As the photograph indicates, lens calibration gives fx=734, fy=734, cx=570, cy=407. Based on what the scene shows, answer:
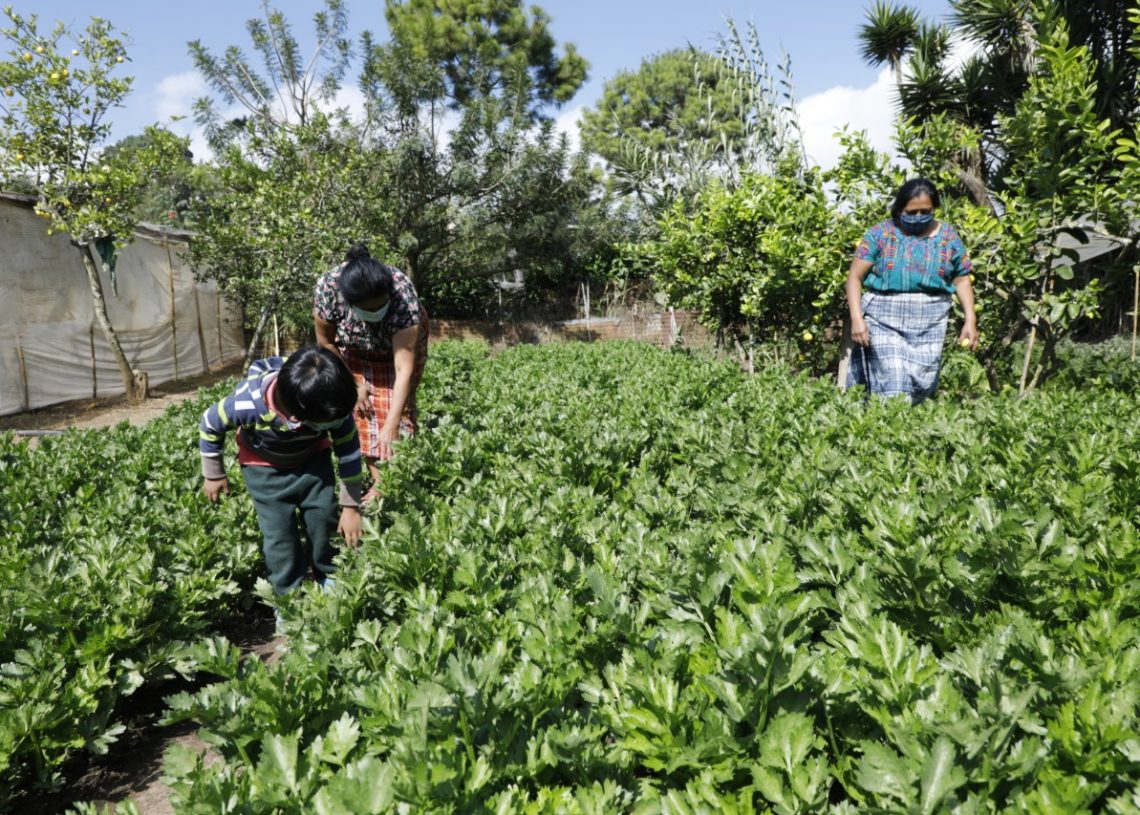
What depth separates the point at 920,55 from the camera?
13.0m

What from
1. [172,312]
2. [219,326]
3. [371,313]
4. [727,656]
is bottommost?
[727,656]

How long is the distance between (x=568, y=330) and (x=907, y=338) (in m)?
20.3

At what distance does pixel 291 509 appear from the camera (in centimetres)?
368

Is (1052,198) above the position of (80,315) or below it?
above

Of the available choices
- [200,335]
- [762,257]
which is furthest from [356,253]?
[200,335]

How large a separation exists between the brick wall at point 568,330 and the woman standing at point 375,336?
16699mm

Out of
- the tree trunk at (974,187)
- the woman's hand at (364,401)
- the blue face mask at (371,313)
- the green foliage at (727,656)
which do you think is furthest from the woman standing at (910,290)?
the tree trunk at (974,187)

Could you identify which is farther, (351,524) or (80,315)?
(80,315)

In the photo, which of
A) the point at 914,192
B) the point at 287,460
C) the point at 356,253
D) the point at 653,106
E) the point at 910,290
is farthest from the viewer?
the point at 653,106

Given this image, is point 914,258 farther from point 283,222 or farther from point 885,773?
point 283,222

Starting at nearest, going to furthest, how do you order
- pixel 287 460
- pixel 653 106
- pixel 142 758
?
pixel 142 758, pixel 287 460, pixel 653 106

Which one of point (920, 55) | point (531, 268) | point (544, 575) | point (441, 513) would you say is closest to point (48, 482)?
point (441, 513)

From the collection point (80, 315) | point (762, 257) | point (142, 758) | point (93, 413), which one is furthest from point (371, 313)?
point (80, 315)

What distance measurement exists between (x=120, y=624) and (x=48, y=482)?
8.68ft
